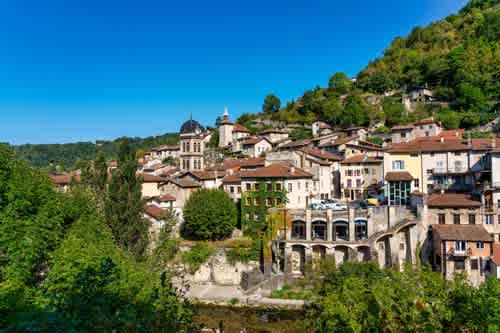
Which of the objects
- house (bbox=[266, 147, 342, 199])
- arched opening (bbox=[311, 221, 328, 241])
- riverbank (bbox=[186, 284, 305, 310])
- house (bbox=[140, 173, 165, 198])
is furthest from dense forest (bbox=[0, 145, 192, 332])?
house (bbox=[140, 173, 165, 198])

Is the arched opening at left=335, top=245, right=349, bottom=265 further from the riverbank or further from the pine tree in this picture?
the pine tree

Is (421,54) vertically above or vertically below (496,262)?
above

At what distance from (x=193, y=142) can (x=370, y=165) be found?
2653 cm

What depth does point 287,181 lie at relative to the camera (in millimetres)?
38781

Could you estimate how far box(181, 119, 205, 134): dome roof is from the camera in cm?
5780

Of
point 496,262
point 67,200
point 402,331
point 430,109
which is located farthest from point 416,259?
point 430,109

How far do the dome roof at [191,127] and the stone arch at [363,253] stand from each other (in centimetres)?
3286

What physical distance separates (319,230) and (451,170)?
51.0ft

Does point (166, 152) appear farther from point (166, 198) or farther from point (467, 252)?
point (467, 252)

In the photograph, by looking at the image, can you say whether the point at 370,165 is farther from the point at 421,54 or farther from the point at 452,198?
the point at 421,54

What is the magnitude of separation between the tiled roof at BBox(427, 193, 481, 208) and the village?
0.08 metres

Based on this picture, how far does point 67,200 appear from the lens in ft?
44.7

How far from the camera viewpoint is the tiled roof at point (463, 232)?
29534 millimetres

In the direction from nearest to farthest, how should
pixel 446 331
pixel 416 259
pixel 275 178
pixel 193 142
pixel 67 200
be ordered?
1. pixel 67 200
2. pixel 446 331
3. pixel 416 259
4. pixel 275 178
5. pixel 193 142
